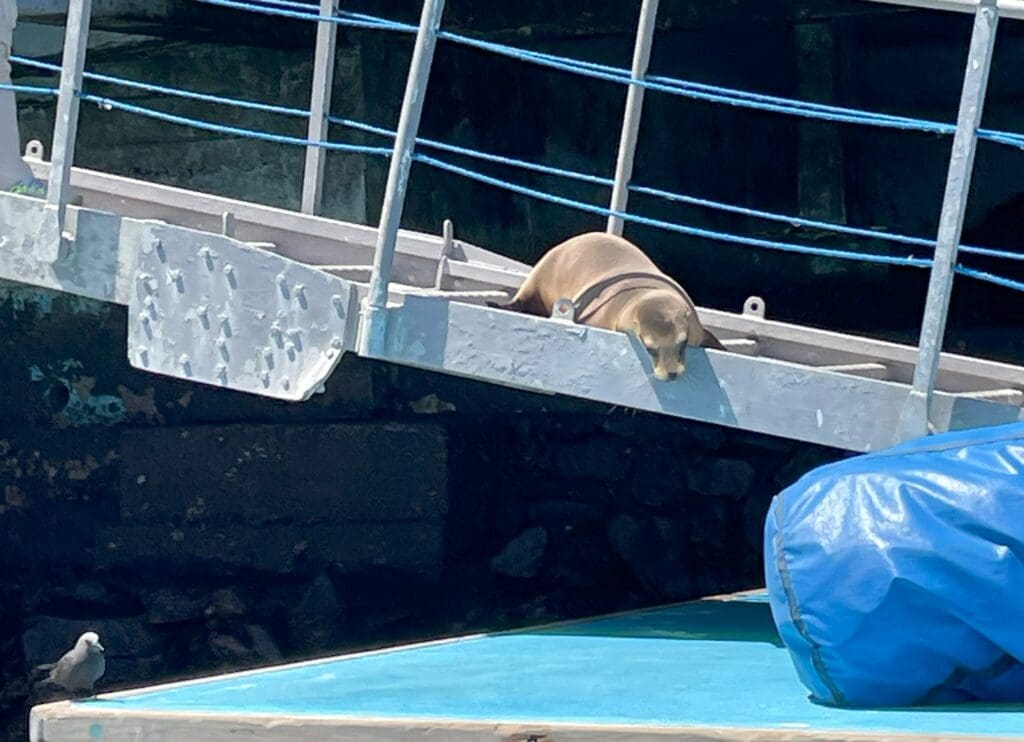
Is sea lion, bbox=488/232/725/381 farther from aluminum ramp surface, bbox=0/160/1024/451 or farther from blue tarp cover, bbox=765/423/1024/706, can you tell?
blue tarp cover, bbox=765/423/1024/706

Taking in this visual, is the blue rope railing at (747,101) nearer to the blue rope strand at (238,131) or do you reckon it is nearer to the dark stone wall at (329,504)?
the blue rope strand at (238,131)

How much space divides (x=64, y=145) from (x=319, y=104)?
1011mm

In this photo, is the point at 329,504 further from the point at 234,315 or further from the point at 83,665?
the point at 234,315

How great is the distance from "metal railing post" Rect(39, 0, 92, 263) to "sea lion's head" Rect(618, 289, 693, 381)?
1543 mm

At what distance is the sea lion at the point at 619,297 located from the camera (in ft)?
14.2

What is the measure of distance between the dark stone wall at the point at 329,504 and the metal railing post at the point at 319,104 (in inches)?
101

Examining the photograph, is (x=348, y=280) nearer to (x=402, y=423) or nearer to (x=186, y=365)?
(x=186, y=365)

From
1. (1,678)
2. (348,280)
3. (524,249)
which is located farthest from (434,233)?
(348,280)

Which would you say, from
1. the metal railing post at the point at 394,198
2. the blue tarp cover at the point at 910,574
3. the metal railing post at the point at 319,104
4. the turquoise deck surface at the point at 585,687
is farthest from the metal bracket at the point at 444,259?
the blue tarp cover at the point at 910,574

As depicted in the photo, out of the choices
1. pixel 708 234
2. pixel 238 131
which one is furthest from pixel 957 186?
pixel 238 131

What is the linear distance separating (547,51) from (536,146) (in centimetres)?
43

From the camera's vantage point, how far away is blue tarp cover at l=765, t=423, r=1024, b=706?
3275mm

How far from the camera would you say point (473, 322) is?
14.8ft

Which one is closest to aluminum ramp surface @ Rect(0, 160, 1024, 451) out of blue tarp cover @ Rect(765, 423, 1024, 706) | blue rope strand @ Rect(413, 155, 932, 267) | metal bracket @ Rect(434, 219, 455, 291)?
metal bracket @ Rect(434, 219, 455, 291)
